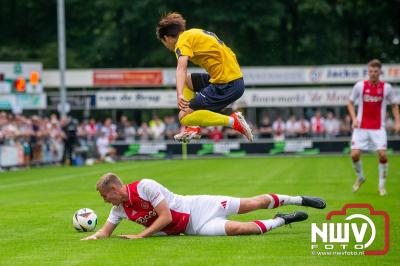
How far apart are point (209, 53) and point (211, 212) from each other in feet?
7.73

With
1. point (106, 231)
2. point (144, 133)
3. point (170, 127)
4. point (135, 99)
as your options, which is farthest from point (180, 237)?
point (135, 99)

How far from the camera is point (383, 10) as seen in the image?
193ft

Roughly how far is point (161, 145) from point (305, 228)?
3097 centimetres

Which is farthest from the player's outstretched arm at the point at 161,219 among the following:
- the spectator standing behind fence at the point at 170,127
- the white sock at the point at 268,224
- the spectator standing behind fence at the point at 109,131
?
the spectator standing behind fence at the point at 170,127

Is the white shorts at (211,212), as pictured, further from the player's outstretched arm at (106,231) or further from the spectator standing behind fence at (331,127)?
the spectator standing behind fence at (331,127)

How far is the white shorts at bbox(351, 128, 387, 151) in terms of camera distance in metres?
17.5

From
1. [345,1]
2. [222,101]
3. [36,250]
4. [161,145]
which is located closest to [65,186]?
[222,101]

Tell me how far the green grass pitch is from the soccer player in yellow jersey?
1618 millimetres

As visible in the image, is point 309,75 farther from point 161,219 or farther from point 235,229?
point 161,219

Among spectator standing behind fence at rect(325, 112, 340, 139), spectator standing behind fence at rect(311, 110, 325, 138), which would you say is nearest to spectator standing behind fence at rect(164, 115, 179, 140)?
spectator standing behind fence at rect(311, 110, 325, 138)

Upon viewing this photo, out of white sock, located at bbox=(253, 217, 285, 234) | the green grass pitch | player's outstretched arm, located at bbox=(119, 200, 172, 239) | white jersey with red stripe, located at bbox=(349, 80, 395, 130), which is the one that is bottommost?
the green grass pitch

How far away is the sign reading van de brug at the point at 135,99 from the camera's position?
46.7 meters

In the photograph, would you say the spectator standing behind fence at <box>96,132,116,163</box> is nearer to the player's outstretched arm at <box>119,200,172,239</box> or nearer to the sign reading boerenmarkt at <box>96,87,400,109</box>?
the sign reading boerenmarkt at <box>96,87,400,109</box>

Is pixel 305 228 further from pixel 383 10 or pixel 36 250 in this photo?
pixel 383 10
